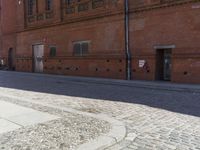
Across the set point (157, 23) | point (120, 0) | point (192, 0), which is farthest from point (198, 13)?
point (120, 0)

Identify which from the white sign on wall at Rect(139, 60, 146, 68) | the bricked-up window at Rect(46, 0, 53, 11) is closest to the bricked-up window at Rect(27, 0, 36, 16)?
the bricked-up window at Rect(46, 0, 53, 11)

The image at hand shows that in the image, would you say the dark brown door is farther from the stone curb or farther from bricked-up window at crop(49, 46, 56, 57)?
the stone curb

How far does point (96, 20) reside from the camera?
21797 millimetres

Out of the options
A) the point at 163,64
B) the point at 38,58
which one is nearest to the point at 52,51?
the point at 38,58

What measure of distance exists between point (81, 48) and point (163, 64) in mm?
8018

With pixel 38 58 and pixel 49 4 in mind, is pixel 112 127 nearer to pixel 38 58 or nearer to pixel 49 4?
pixel 49 4

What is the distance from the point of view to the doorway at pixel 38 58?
94.9 ft

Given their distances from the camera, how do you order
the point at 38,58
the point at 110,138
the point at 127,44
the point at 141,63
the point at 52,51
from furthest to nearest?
the point at 38,58 < the point at 52,51 < the point at 127,44 < the point at 141,63 < the point at 110,138

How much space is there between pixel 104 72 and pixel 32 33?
12.8 m

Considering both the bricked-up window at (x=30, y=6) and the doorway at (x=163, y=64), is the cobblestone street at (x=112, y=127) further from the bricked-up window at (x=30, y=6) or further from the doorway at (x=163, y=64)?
the bricked-up window at (x=30, y=6)

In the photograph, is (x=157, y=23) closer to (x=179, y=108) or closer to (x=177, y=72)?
(x=177, y=72)

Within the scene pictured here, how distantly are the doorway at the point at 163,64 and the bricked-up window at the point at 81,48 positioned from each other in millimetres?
6954

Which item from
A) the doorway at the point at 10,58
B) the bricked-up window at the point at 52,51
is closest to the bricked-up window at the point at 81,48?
the bricked-up window at the point at 52,51

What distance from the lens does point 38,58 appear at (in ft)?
96.5
